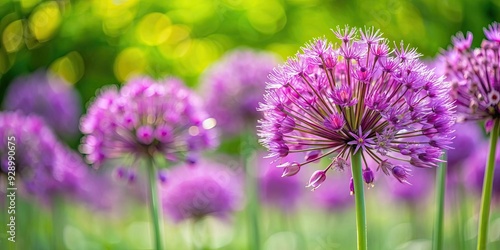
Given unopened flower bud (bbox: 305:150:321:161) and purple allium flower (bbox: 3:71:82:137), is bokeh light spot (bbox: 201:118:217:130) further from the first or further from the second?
purple allium flower (bbox: 3:71:82:137)

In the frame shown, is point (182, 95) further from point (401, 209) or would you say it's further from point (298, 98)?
point (401, 209)

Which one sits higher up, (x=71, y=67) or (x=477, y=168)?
(x=71, y=67)

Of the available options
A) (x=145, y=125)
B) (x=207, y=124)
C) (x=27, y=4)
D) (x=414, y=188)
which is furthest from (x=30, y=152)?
(x=27, y=4)

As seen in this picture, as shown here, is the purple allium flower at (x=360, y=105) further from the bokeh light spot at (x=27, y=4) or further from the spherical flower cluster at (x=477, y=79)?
the bokeh light spot at (x=27, y=4)

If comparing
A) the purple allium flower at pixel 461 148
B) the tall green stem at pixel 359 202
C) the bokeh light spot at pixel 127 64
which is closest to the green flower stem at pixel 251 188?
the purple allium flower at pixel 461 148

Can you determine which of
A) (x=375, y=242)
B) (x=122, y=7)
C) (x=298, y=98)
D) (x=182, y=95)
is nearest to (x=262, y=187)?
(x=375, y=242)

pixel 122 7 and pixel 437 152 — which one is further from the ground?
pixel 122 7

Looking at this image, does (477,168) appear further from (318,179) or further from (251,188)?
(318,179)

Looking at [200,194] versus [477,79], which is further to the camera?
[200,194]
